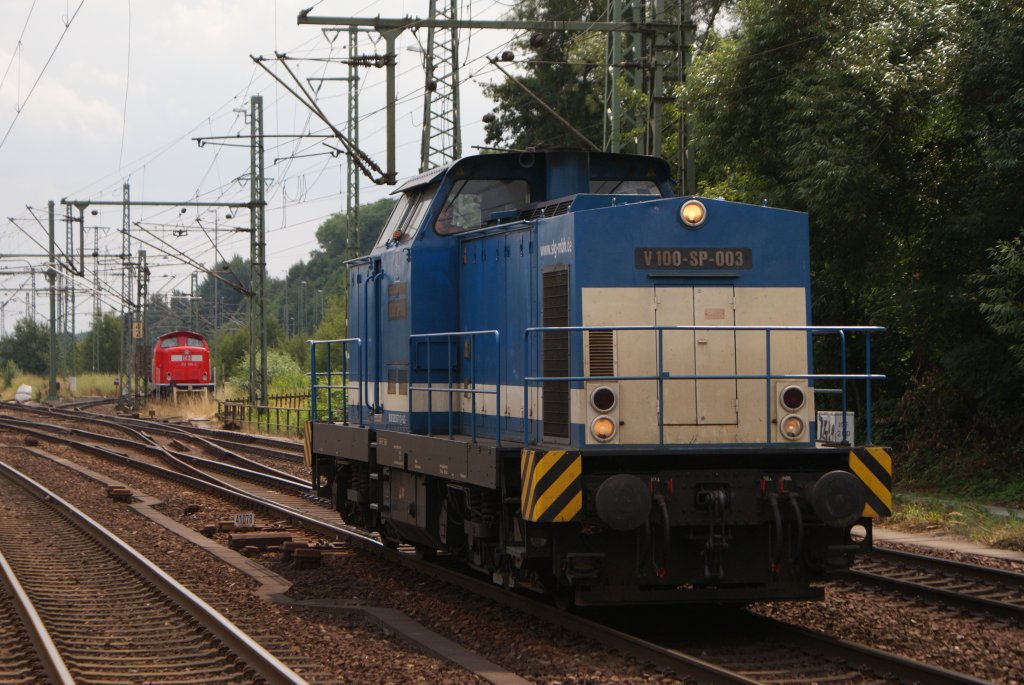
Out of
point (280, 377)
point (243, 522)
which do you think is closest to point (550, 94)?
point (280, 377)

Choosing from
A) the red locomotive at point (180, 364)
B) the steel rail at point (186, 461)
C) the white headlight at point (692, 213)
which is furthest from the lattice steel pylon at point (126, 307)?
the white headlight at point (692, 213)

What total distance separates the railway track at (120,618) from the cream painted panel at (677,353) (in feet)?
9.73

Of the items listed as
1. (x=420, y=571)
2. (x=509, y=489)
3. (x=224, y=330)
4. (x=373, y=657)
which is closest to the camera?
(x=373, y=657)

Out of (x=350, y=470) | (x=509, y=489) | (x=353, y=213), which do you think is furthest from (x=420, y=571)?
(x=353, y=213)

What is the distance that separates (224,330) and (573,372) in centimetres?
7389

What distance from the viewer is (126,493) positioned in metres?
17.1

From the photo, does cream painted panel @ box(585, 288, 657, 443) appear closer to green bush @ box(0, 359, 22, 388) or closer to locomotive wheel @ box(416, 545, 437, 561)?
locomotive wheel @ box(416, 545, 437, 561)

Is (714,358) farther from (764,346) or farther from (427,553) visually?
(427,553)

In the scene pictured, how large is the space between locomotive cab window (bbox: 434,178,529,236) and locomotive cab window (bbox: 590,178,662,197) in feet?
1.82

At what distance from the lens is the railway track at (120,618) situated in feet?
23.0

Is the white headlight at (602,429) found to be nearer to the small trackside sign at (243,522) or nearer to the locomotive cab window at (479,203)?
the locomotive cab window at (479,203)

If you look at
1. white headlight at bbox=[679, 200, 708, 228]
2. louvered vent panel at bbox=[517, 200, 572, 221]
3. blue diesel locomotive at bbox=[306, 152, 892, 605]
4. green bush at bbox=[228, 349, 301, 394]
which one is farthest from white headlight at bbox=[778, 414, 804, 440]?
green bush at bbox=[228, 349, 301, 394]

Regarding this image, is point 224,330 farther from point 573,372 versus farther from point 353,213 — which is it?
point 573,372

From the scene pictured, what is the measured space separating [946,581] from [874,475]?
2.44 metres
